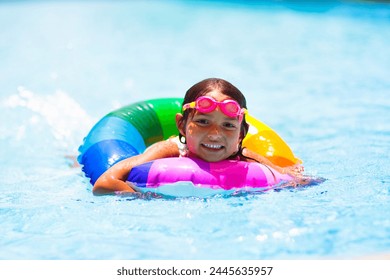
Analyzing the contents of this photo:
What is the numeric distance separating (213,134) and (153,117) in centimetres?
124

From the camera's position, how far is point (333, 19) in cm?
1111

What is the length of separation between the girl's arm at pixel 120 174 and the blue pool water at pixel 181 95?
83mm

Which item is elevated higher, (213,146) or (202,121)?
(202,121)

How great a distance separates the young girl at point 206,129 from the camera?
379 cm

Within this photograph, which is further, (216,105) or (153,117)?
(153,117)

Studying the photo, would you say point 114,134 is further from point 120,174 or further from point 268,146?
point 268,146

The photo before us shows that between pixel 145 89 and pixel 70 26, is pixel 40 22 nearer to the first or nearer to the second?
pixel 70 26

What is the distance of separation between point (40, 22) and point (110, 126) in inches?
284

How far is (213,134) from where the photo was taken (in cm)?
380

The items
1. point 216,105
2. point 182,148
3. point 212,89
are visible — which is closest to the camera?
point 216,105

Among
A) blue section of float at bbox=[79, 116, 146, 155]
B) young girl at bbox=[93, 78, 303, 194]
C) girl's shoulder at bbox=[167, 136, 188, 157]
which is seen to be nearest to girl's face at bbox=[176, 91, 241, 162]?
young girl at bbox=[93, 78, 303, 194]

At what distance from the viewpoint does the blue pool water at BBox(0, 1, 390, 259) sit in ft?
10.9

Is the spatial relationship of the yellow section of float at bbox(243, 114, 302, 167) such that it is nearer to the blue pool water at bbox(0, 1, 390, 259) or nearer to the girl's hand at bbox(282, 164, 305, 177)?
the girl's hand at bbox(282, 164, 305, 177)

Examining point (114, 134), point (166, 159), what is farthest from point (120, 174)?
point (114, 134)
